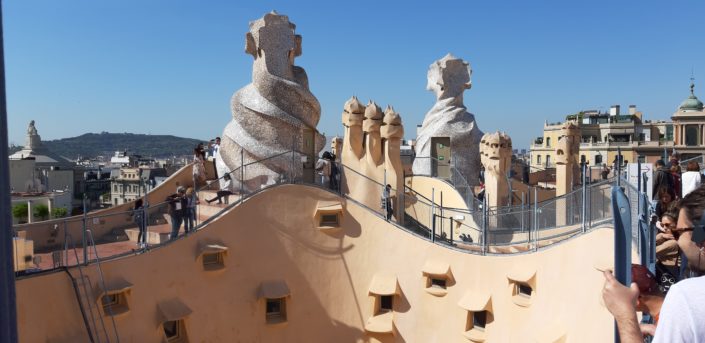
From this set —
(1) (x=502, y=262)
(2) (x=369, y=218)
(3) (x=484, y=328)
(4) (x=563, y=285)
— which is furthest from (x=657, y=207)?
(2) (x=369, y=218)

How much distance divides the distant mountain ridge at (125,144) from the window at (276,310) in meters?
86.9

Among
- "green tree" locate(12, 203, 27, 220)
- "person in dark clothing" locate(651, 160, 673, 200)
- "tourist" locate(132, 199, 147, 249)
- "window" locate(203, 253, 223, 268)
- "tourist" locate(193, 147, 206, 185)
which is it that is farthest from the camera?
"green tree" locate(12, 203, 27, 220)

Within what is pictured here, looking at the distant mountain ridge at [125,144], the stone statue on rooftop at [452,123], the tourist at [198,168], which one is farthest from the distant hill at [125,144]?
the tourist at [198,168]

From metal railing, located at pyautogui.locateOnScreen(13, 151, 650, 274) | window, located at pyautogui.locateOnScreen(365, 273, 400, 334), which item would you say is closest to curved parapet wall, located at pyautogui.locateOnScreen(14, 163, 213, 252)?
metal railing, located at pyautogui.locateOnScreen(13, 151, 650, 274)

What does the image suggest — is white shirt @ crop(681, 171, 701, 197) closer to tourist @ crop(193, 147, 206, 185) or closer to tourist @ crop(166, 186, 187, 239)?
tourist @ crop(166, 186, 187, 239)

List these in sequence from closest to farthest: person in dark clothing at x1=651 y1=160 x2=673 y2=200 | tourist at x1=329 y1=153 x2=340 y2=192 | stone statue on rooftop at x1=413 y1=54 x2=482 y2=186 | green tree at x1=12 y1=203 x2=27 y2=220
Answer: person in dark clothing at x1=651 y1=160 x2=673 y2=200 → tourist at x1=329 y1=153 x2=340 y2=192 → green tree at x1=12 y1=203 x2=27 y2=220 → stone statue on rooftop at x1=413 y1=54 x2=482 y2=186

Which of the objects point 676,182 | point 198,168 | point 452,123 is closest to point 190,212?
point 198,168

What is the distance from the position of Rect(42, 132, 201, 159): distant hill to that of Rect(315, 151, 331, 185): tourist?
85.6 m

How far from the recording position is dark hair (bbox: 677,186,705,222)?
Answer: 6.72ft

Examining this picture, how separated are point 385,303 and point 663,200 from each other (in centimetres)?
496

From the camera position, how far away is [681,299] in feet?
4.94

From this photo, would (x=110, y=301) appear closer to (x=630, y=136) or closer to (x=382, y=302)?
(x=382, y=302)

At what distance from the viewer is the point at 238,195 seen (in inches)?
356

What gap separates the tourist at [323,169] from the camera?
966 centimetres
